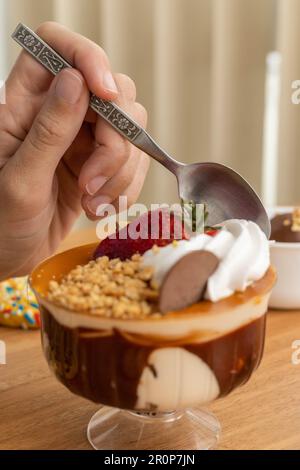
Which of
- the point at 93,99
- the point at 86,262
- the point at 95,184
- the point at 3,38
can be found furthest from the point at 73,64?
the point at 3,38

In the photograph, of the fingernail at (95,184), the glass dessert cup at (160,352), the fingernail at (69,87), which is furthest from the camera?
the fingernail at (95,184)

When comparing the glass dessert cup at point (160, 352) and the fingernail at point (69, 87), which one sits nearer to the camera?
the glass dessert cup at point (160, 352)

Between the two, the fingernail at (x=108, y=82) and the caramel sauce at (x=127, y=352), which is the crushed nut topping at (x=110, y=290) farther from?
the fingernail at (x=108, y=82)

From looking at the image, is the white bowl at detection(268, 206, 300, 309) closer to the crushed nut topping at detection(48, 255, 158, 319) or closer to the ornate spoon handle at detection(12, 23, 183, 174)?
the ornate spoon handle at detection(12, 23, 183, 174)

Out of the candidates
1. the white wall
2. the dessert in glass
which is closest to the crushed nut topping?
the dessert in glass

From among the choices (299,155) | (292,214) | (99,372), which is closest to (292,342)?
(292,214)

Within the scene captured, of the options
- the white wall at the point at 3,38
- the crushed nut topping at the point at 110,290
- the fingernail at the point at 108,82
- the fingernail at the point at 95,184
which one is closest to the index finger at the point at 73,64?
the fingernail at the point at 108,82
